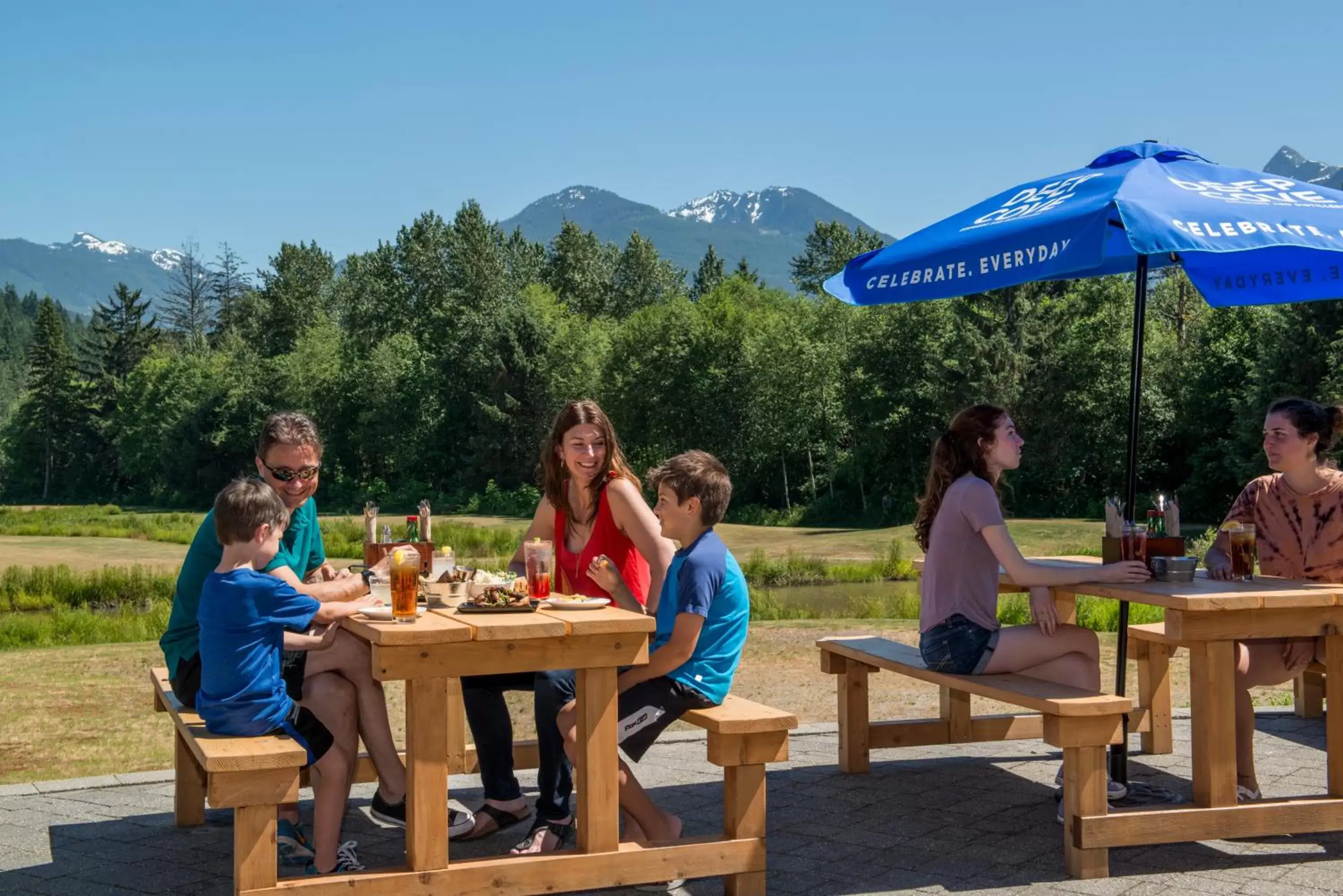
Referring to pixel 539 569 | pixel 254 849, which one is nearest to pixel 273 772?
pixel 254 849

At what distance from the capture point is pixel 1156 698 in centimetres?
616

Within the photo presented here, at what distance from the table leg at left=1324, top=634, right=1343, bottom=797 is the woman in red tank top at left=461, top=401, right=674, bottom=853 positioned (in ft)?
7.55

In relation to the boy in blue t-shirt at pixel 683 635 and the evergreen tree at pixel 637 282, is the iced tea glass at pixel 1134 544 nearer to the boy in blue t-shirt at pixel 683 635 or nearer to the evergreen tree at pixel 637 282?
the boy in blue t-shirt at pixel 683 635

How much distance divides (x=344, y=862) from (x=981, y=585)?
233 cm

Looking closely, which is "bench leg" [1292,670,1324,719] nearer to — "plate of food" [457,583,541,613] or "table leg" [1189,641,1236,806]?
"table leg" [1189,641,1236,806]

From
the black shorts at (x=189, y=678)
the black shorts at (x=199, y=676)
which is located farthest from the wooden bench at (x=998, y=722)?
the black shorts at (x=189, y=678)

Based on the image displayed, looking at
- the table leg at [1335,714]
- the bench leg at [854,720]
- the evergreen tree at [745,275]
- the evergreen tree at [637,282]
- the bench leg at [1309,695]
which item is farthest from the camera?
the evergreen tree at [637,282]

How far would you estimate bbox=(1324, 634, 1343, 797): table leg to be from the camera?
476cm

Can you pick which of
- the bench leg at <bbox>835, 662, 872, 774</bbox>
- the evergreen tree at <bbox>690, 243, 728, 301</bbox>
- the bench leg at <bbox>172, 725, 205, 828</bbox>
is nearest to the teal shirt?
the bench leg at <bbox>172, 725, 205, 828</bbox>

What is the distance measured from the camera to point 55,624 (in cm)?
1315

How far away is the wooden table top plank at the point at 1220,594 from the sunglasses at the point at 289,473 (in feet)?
8.88

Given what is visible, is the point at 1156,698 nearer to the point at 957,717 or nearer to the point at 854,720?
the point at 957,717

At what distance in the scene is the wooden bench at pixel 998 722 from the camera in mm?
4426

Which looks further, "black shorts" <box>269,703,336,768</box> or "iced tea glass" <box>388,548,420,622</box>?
"black shorts" <box>269,703,336,768</box>
